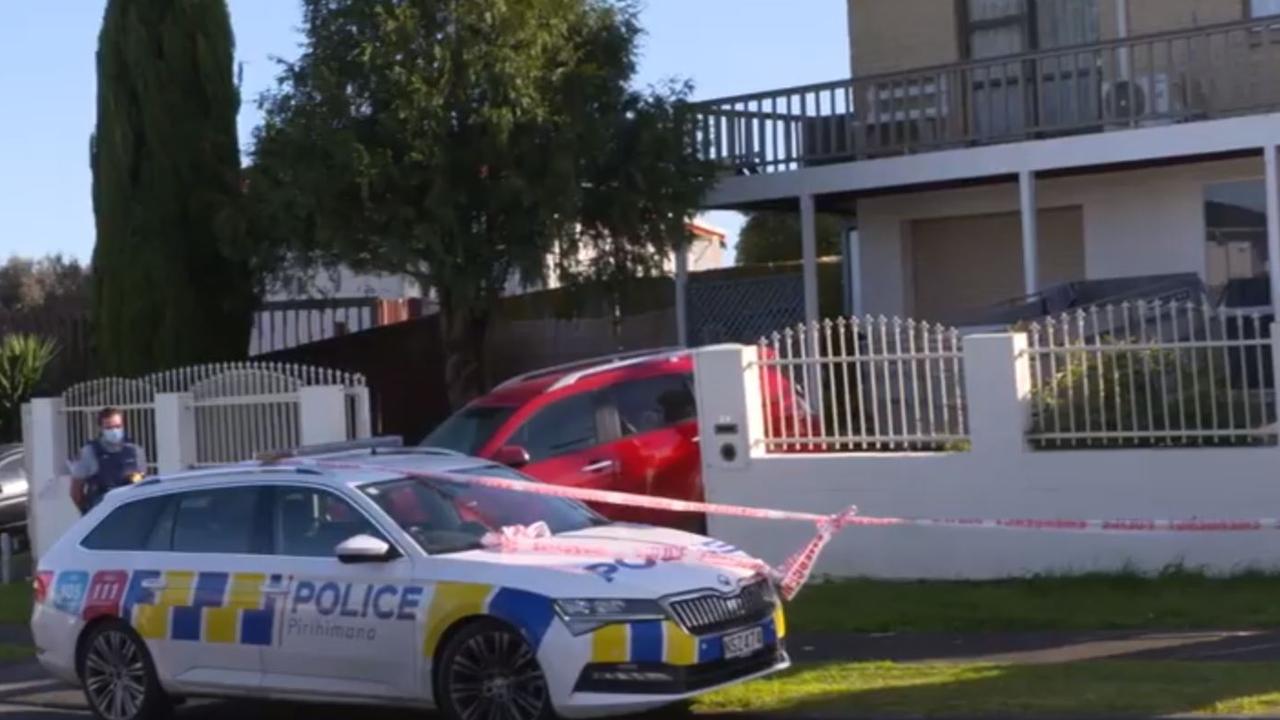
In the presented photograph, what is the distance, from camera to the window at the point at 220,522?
35.1 feet

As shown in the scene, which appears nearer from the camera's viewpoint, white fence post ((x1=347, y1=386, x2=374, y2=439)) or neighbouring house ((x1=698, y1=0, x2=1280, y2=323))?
white fence post ((x1=347, y1=386, x2=374, y2=439))

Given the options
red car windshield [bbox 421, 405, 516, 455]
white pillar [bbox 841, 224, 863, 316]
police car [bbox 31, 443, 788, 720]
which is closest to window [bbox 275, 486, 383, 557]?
police car [bbox 31, 443, 788, 720]

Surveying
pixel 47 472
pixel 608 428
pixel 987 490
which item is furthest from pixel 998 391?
pixel 47 472

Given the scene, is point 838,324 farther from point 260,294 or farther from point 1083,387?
point 260,294

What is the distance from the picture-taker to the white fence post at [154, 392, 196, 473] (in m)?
18.4

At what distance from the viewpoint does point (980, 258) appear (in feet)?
72.2

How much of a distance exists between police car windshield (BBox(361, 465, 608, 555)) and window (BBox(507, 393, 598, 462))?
4.02 meters

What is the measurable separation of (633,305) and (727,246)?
1671 cm

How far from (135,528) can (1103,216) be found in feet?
41.1

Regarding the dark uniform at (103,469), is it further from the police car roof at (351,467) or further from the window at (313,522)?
the window at (313,522)

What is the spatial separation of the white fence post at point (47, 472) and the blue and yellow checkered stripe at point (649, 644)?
11.5 metres

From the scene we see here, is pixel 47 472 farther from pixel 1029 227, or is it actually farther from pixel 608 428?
pixel 1029 227

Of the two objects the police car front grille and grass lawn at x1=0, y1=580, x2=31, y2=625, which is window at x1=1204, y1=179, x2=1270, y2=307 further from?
grass lawn at x1=0, y1=580, x2=31, y2=625

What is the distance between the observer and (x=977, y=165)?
1980cm
